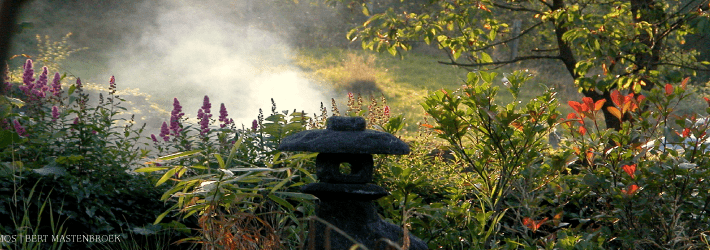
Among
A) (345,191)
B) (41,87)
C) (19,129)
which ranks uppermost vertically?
(41,87)

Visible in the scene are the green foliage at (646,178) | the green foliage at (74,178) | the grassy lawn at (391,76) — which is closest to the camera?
the green foliage at (646,178)

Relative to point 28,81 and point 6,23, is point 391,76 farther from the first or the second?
point 6,23

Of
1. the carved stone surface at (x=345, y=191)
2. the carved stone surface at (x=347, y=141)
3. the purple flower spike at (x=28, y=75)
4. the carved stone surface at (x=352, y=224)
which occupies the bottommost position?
the carved stone surface at (x=352, y=224)

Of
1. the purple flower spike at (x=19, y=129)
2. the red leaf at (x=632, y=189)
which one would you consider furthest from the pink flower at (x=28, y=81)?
the red leaf at (x=632, y=189)

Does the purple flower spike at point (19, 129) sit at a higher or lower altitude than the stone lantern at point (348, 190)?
higher

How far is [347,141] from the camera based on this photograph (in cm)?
191

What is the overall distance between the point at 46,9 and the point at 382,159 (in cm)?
1842

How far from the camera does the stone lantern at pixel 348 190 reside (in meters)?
1.99

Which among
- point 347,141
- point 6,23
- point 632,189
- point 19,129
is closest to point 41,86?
point 19,129

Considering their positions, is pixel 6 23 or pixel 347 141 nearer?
pixel 6 23

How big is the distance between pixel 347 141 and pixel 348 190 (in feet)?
0.70

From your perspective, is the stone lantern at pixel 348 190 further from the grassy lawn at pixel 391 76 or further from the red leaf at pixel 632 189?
the grassy lawn at pixel 391 76

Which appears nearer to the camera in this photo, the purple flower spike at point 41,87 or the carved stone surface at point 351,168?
the carved stone surface at point 351,168

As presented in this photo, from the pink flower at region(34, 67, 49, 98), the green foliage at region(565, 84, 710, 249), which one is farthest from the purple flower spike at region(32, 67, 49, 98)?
the green foliage at region(565, 84, 710, 249)
